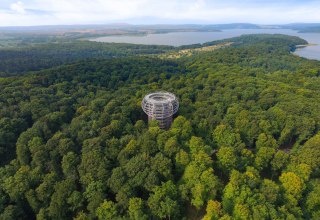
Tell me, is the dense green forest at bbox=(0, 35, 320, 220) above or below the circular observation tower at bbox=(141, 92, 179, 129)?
below

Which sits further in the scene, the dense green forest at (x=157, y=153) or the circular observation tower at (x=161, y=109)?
the circular observation tower at (x=161, y=109)

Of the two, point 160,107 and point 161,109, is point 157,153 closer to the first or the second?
point 161,109

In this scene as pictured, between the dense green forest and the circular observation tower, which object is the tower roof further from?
the dense green forest

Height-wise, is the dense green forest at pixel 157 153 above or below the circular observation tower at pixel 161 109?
below

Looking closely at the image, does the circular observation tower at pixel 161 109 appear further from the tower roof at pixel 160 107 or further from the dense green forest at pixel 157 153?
the dense green forest at pixel 157 153

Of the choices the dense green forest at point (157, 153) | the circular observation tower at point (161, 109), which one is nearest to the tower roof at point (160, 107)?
the circular observation tower at point (161, 109)

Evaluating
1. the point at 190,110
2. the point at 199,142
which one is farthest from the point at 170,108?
the point at 199,142

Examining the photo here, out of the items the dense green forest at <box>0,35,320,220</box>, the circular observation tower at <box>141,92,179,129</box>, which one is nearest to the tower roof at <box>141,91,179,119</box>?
the circular observation tower at <box>141,92,179,129</box>

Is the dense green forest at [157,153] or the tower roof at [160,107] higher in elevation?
the tower roof at [160,107]
